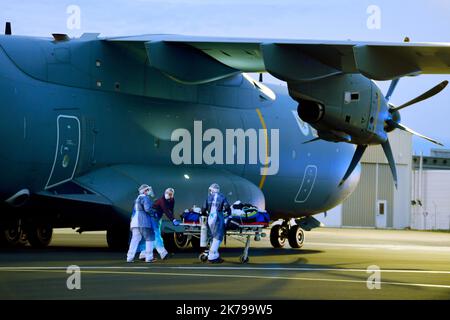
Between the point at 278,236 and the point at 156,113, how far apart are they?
7332mm

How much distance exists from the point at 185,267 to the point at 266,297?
5446mm

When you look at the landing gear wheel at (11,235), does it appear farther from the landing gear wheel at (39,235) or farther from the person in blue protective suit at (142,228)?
the person in blue protective suit at (142,228)

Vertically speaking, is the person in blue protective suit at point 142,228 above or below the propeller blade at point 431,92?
below

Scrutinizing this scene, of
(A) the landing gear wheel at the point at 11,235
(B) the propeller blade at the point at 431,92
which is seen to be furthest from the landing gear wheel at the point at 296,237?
(A) the landing gear wheel at the point at 11,235

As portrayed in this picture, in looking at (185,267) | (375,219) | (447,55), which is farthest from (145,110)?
(375,219)

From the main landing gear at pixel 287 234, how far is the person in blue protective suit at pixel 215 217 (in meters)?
9.27

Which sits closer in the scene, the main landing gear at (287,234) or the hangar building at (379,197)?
the main landing gear at (287,234)

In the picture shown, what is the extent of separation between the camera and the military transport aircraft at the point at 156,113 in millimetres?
19766

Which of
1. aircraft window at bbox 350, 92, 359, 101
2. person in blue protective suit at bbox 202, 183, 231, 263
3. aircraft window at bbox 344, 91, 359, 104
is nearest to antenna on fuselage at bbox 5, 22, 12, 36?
person in blue protective suit at bbox 202, 183, 231, 263

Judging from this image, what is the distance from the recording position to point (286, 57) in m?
19.4

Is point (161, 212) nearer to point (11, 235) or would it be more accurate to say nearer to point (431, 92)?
point (11, 235)

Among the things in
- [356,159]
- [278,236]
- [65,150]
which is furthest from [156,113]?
[278,236]

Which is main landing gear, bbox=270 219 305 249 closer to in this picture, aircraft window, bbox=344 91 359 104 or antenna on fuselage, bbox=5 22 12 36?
aircraft window, bbox=344 91 359 104
